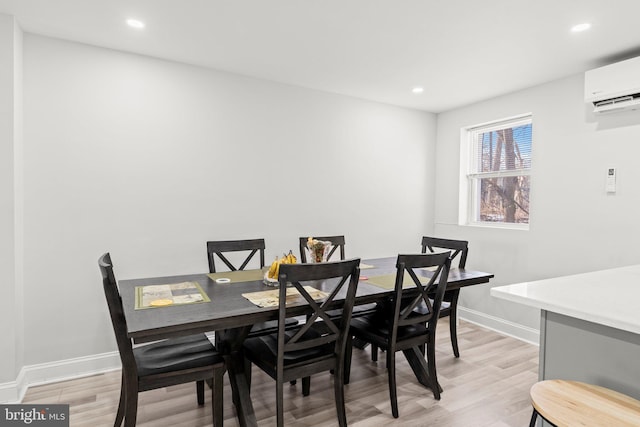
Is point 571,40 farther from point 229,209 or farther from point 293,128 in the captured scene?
point 229,209

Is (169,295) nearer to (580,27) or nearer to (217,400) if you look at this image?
(217,400)

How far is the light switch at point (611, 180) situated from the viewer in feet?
10.3

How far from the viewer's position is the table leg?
2.14 metres

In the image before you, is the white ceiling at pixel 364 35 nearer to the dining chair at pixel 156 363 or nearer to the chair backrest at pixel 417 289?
the chair backrest at pixel 417 289

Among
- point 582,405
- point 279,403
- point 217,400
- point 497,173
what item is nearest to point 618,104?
point 497,173

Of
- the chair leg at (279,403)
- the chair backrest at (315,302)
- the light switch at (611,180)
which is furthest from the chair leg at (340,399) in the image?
the light switch at (611,180)

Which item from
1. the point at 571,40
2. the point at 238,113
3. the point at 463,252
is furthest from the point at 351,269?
the point at 571,40

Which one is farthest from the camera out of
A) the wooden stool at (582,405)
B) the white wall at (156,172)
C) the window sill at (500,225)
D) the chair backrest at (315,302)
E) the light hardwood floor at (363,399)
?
the window sill at (500,225)

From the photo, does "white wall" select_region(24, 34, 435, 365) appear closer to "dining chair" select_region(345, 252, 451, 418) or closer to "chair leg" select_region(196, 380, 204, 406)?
"chair leg" select_region(196, 380, 204, 406)

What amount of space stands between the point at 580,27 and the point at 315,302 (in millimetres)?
2504

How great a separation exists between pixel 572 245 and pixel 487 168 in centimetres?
135

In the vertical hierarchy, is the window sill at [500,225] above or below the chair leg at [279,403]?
above

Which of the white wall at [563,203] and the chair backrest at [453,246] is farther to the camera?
the chair backrest at [453,246]

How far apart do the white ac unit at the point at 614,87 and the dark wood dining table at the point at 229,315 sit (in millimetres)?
1705
